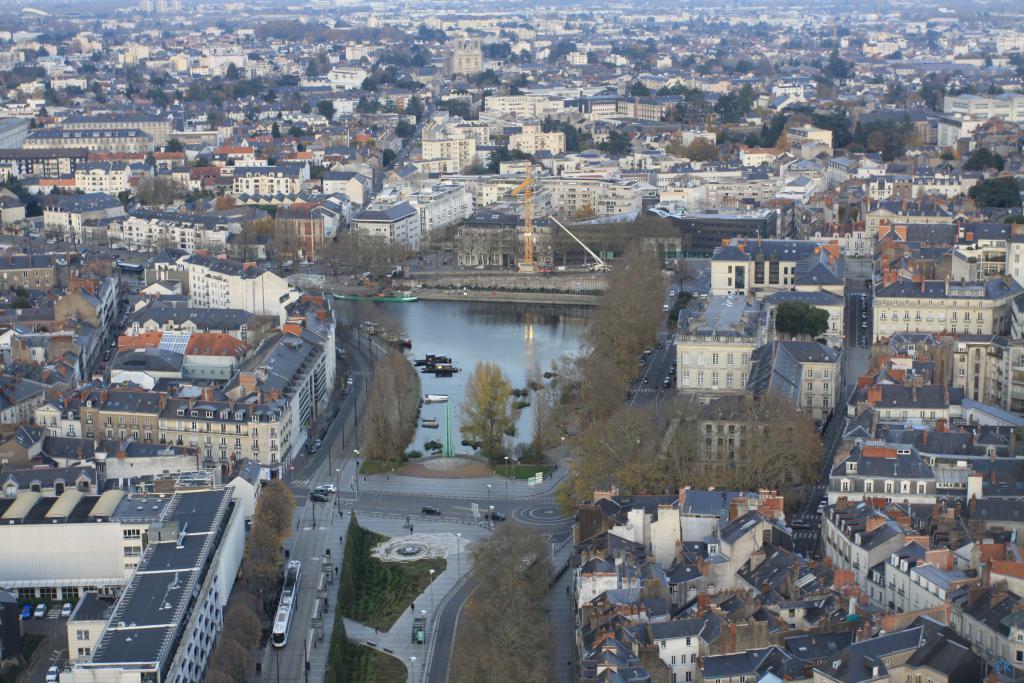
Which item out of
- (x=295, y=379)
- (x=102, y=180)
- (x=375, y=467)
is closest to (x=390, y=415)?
(x=375, y=467)

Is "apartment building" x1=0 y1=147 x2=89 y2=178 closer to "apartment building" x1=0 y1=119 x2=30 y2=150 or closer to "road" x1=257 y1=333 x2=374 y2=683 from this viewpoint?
"apartment building" x1=0 y1=119 x2=30 y2=150

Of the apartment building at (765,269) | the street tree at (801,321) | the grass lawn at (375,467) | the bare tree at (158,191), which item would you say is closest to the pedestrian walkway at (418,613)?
the grass lawn at (375,467)

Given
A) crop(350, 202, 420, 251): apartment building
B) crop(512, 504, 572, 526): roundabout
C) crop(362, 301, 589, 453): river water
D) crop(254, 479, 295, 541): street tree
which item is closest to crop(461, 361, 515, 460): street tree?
crop(362, 301, 589, 453): river water

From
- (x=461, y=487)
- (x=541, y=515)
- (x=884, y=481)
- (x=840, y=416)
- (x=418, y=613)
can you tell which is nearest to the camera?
(x=418, y=613)

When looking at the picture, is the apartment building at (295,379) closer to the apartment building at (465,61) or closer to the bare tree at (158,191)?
the bare tree at (158,191)

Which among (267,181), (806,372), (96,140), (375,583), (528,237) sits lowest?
(375,583)

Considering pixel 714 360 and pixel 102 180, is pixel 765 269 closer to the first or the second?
pixel 714 360

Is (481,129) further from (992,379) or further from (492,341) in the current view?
(992,379)
